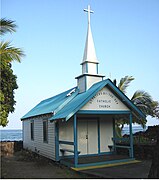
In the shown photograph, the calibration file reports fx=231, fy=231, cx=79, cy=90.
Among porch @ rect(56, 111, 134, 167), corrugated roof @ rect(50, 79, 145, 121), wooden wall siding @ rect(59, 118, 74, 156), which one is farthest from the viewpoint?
wooden wall siding @ rect(59, 118, 74, 156)

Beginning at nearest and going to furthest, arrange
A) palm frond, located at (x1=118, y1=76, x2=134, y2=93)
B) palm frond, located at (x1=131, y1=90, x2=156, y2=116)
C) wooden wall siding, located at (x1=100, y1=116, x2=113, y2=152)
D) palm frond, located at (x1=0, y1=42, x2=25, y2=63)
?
1. palm frond, located at (x1=0, y1=42, x2=25, y2=63)
2. wooden wall siding, located at (x1=100, y1=116, x2=113, y2=152)
3. palm frond, located at (x1=131, y1=90, x2=156, y2=116)
4. palm frond, located at (x1=118, y1=76, x2=134, y2=93)

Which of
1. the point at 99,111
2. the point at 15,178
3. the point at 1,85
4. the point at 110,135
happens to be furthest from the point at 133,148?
the point at 1,85

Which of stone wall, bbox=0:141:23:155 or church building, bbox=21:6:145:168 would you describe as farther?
stone wall, bbox=0:141:23:155

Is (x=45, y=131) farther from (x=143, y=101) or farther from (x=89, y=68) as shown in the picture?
(x=143, y=101)

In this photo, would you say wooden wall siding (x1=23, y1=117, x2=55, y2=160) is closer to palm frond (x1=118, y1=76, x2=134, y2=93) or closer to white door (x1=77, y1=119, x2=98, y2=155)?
white door (x1=77, y1=119, x2=98, y2=155)

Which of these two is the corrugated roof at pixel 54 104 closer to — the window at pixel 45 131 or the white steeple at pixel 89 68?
the window at pixel 45 131

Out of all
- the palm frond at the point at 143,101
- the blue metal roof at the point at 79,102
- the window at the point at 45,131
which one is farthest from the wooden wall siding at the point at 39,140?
the palm frond at the point at 143,101

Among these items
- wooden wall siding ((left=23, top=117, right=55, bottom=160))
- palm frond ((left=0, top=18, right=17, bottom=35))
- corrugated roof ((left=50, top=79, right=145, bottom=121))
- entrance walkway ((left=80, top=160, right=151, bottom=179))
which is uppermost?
palm frond ((left=0, top=18, right=17, bottom=35))

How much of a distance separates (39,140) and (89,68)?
6.58 metres

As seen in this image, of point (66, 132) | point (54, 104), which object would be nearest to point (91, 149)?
point (66, 132)

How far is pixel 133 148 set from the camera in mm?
14906

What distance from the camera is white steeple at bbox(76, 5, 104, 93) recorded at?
14663 millimetres

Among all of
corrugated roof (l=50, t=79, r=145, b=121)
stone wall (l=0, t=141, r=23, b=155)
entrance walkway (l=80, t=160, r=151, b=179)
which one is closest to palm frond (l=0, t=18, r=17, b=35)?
corrugated roof (l=50, t=79, r=145, b=121)

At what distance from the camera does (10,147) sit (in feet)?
68.8
